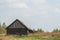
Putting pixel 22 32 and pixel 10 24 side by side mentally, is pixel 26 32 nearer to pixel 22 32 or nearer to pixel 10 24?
pixel 22 32

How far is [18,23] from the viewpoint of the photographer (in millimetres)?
63938

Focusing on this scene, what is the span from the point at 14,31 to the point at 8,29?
186 cm

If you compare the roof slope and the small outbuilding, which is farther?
the roof slope

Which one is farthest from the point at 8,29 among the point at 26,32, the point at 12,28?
the point at 26,32

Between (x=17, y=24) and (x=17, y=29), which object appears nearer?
(x=17, y=29)

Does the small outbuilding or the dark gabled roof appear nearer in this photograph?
the small outbuilding

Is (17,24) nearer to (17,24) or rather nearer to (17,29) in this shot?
(17,24)

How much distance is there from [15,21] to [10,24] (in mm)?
1674

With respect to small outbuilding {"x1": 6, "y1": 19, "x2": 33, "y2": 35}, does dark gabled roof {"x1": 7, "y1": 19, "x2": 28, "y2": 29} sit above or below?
above

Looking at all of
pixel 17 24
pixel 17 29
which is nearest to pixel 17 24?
pixel 17 24

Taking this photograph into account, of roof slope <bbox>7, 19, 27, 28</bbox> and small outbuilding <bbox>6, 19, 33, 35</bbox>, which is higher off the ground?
roof slope <bbox>7, 19, 27, 28</bbox>

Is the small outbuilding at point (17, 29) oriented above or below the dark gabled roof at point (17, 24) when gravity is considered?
below

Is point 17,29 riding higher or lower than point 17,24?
lower

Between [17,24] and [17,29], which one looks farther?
[17,24]
